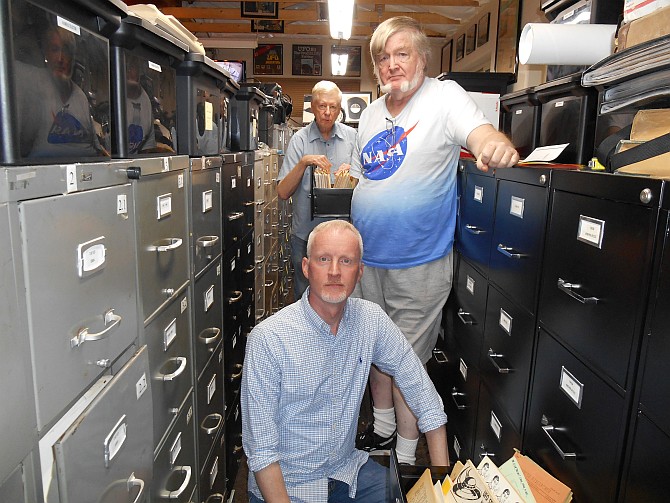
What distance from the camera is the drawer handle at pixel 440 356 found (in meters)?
2.71

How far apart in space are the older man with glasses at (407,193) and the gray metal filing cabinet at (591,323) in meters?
0.67

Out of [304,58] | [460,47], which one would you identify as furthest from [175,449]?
[304,58]

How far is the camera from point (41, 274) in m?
0.75

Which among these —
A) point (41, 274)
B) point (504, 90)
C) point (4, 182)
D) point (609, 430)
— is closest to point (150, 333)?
point (41, 274)

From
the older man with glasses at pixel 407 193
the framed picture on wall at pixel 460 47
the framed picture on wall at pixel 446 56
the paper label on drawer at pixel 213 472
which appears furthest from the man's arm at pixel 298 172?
the framed picture on wall at pixel 446 56

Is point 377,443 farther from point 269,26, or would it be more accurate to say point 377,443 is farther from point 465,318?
point 269,26

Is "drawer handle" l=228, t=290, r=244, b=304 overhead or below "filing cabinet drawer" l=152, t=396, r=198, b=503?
overhead

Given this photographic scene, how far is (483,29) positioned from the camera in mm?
6969

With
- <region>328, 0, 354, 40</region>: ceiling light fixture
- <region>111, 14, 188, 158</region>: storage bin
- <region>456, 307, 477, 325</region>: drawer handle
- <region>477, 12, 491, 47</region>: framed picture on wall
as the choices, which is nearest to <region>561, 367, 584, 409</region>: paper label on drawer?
<region>456, 307, 477, 325</region>: drawer handle

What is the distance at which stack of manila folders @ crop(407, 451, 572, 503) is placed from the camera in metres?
1.28

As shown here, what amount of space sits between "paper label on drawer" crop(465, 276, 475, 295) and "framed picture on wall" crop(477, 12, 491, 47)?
5468 mm

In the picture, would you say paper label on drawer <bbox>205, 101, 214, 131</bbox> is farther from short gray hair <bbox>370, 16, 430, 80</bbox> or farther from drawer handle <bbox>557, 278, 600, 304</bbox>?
drawer handle <bbox>557, 278, 600, 304</bbox>

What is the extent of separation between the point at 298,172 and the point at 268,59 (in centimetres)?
803

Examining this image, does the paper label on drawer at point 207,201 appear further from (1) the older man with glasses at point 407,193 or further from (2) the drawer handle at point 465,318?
(2) the drawer handle at point 465,318
